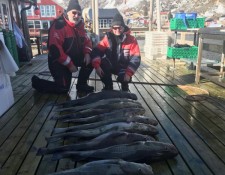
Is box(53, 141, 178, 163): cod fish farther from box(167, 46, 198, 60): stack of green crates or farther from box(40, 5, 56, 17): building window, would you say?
box(40, 5, 56, 17): building window

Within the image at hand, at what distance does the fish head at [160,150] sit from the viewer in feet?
8.94

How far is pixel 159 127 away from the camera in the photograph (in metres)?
3.74

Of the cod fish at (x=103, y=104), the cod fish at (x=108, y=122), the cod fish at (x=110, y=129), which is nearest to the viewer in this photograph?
the cod fish at (x=110, y=129)

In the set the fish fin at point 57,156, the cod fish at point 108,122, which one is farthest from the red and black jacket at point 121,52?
the fish fin at point 57,156

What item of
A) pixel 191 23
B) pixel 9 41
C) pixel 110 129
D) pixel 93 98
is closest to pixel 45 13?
pixel 9 41

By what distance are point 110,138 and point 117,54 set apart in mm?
2843

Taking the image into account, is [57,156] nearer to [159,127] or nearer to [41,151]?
[41,151]

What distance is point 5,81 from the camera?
15.1 ft

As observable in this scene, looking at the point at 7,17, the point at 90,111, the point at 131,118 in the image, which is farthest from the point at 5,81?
the point at 7,17

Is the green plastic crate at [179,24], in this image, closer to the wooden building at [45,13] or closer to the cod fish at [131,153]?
the cod fish at [131,153]

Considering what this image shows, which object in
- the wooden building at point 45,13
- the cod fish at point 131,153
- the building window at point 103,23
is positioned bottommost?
the cod fish at point 131,153

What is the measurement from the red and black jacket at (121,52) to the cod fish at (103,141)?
2382 mm

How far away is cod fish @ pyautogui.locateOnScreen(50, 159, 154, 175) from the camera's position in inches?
91.3

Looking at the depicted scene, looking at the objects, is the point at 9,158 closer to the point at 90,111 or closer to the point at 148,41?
the point at 90,111
